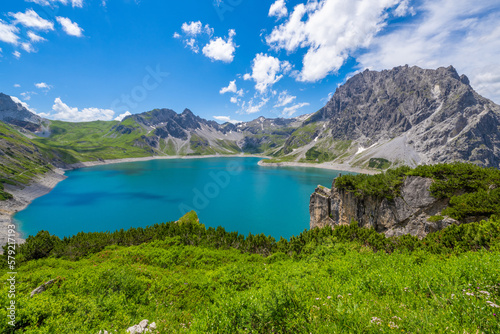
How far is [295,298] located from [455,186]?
114 ft

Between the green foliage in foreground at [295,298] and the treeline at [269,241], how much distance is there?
185mm

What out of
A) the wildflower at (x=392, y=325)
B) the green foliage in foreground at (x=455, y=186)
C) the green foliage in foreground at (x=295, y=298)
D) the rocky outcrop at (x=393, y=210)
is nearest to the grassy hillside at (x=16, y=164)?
the green foliage in foreground at (x=295, y=298)

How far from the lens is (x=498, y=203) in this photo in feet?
73.4

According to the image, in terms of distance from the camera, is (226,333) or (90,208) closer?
(226,333)

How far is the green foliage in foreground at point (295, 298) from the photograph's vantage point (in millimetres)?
5758

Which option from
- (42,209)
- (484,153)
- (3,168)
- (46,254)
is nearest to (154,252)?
(46,254)

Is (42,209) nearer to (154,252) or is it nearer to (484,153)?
(154,252)

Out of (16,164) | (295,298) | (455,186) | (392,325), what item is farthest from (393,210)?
(16,164)

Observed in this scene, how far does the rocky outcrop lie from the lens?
29656 millimetres

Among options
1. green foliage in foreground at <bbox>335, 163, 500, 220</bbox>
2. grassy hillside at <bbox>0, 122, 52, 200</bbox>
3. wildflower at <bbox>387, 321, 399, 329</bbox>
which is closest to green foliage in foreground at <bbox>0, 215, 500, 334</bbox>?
wildflower at <bbox>387, 321, 399, 329</bbox>

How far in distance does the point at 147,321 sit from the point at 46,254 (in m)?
22.1

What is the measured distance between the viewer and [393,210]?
111ft

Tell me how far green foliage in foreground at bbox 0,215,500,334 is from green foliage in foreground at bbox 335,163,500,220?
932 centimetres

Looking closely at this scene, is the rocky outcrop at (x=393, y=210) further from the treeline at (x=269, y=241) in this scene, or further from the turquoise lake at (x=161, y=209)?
the turquoise lake at (x=161, y=209)
